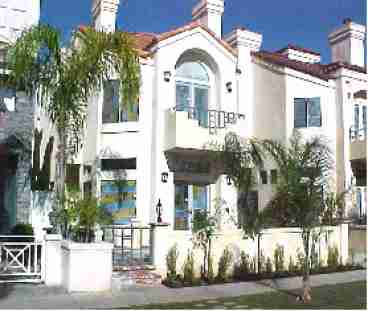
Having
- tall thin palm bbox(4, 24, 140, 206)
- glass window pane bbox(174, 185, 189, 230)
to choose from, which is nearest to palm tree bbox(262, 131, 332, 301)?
tall thin palm bbox(4, 24, 140, 206)

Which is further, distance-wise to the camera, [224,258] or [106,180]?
[106,180]

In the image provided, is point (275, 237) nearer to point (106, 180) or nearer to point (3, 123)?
point (106, 180)

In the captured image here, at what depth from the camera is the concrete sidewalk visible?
384 inches

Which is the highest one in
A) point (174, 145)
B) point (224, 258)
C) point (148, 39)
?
point (148, 39)

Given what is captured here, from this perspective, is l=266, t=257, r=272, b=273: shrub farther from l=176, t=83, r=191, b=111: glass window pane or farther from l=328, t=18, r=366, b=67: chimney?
l=328, t=18, r=366, b=67: chimney

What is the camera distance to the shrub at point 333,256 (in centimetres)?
1423

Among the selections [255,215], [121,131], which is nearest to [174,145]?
[121,131]

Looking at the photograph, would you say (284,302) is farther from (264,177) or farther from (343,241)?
(264,177)

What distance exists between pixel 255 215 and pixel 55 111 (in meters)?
5.36

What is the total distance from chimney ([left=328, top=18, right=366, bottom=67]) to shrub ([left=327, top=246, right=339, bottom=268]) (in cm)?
934

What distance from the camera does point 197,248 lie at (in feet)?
41.1

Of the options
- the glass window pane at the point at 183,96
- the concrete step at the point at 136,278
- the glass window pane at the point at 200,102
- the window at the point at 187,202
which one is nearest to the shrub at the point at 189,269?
the concrete step at the point at 136,278

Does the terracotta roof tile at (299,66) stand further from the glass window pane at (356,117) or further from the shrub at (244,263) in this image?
the shrub at (244,263)

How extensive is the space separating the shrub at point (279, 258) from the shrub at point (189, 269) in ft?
7.81
